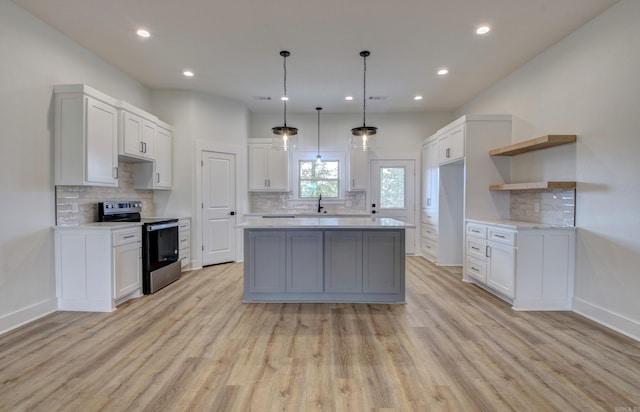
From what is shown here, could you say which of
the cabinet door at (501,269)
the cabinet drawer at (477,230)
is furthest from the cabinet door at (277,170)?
the cabinet door at (501,269)

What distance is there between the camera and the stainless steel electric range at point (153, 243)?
12.3ft

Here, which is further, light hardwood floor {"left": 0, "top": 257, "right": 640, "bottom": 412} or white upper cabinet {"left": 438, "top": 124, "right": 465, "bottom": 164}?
→ white upper cabinet {"left": 438, "top": 124, "right": 465, "bottom": 164}

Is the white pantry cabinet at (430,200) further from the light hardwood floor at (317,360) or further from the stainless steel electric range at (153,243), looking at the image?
the stainless steel electric range at (153,243)

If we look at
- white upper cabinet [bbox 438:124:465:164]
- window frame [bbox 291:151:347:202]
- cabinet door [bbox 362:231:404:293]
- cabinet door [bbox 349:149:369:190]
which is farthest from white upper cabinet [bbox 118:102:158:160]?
white upper cabinet [bbox 438:124:465:164]

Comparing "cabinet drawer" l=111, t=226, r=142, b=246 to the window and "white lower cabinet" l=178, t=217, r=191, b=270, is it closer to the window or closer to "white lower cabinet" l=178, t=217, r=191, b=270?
"white lower cabinet" l=178, t=217, r=191, b=270

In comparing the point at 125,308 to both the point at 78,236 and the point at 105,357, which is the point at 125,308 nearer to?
the point at 78,236

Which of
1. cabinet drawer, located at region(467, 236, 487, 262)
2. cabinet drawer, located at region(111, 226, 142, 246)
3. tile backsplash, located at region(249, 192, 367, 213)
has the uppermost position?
tile backsplash, located at region(249, 192, 367, 213)

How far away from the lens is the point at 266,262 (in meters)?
3.50

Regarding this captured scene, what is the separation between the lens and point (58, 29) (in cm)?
321

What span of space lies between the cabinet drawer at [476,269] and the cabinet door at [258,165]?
13.0ft

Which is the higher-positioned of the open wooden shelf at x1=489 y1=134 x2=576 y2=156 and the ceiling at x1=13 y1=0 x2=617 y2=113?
the ceiling at x1=13 y1=0 x2=617 y2=113

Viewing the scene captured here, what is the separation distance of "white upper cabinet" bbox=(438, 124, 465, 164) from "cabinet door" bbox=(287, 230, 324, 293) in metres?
2.70

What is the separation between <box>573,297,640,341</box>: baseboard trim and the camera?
261cm

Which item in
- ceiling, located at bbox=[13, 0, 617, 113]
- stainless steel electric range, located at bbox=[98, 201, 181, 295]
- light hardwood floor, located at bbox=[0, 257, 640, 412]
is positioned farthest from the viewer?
stainless steel electric range, located at bbox=[98, 201, 181, 295]
